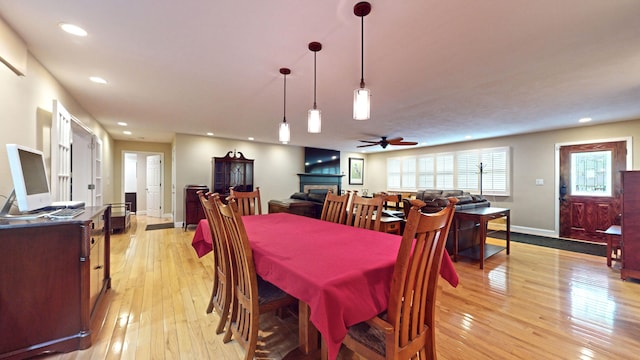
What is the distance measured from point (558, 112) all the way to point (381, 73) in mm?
3456

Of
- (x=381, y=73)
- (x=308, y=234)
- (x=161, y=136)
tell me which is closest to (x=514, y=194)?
(x=381, y=73)

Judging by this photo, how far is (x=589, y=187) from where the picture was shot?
200 inches

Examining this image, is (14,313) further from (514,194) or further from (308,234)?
(514,194)

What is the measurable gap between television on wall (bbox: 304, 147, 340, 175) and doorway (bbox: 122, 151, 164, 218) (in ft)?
14.4

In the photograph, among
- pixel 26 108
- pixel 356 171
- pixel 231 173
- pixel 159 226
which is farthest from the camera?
pixel 356 171

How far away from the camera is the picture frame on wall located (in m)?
9.77

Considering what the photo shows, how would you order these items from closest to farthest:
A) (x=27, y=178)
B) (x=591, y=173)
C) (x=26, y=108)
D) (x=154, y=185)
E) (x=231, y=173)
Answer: (x=27, y=178)
(x=26, y=108)
(x=591, y=173)
(x=231, y=173)
(x=154, y=185)

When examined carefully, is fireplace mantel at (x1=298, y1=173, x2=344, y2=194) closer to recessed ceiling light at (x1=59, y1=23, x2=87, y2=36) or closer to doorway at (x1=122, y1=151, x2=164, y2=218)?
doorway at (x1=122, y1=151, x2=164, y2=218)

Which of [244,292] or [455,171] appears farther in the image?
[455,171]

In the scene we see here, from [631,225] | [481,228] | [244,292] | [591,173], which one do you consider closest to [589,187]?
[591,173]

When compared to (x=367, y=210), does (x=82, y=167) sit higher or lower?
higher

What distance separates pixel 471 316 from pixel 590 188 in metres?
4.98

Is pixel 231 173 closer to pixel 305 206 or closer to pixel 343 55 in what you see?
pixel 305 206

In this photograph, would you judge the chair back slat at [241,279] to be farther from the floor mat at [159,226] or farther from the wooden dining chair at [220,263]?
the floor mat at [159,226]
